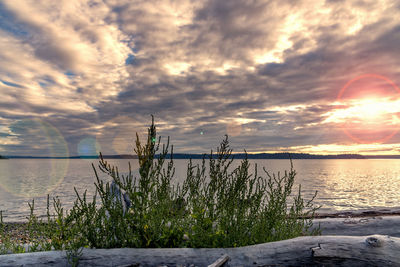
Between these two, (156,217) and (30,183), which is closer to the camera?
(156,217)

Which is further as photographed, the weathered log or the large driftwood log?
the weathered log

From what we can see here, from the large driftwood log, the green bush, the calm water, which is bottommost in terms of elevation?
the calm water

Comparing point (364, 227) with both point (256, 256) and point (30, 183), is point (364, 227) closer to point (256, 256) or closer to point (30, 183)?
point (256, 256)

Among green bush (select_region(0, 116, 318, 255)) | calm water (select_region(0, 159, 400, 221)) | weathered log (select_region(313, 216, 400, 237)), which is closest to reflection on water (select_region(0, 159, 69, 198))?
calm water (select_region(0, 159, 400, 221))

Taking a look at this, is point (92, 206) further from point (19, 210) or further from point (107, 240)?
point (19, 210)

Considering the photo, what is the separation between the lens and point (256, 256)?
3830 millimetres

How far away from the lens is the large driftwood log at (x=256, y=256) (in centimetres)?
369

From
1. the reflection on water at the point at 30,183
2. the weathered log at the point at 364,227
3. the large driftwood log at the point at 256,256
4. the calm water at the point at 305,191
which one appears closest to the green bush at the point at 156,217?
the large driftwood log at the point at 256,256

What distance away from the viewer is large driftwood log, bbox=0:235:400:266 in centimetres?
369

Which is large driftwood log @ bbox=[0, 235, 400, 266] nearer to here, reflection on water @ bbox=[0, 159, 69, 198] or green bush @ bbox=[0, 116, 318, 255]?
green bush @ bbox=[0, 116, 318, 255]

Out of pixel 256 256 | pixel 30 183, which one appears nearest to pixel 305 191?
pixel 256 256

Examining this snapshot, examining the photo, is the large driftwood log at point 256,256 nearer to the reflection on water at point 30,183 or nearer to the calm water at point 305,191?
the calm water at point 305,191

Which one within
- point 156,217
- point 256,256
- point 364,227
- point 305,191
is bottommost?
point 305,191

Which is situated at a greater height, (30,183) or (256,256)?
(256,256)
